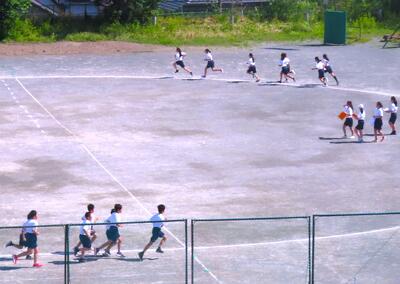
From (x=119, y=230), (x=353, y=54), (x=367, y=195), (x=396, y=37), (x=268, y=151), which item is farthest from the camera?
(x=396, y=37)

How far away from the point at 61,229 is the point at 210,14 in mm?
41150

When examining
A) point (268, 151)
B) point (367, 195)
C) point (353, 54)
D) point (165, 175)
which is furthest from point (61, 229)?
point (353, 54)

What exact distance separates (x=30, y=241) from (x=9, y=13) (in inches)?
1498

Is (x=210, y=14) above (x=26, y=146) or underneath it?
above

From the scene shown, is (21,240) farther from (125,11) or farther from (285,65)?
(125,11)

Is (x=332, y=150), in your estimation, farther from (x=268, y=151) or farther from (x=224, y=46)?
(x=224, y=46)

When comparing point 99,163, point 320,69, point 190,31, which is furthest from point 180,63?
point 99,163

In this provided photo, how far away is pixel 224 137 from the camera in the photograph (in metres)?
37.2

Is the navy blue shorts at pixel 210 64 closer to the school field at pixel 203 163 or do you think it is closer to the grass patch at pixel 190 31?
the school field at pixel 203 163

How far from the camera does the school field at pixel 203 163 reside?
21.2 metres

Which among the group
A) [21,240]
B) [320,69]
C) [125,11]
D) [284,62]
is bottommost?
[21,240]

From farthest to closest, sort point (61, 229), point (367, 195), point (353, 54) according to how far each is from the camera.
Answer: point (353, 54)
point (367, 195)
point (61, 229)

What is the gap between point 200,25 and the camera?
206ft

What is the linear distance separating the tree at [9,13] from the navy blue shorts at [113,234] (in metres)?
38.2
